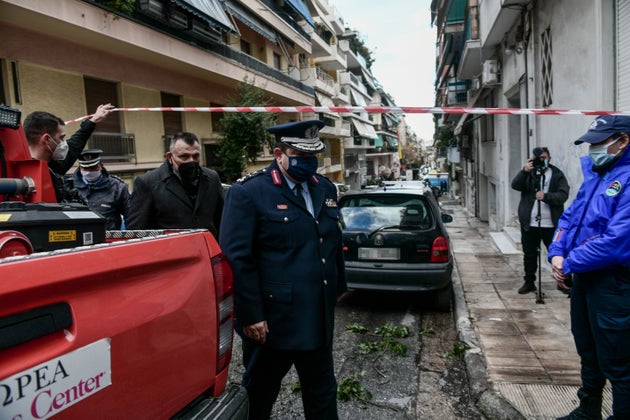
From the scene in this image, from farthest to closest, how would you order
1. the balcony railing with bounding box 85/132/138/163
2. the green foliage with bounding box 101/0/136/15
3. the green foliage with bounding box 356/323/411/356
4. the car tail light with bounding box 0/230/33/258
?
the balcony railing with bounding box 85/132/138/163
the green foliage with bounding box 101/0/136/15
the green foliage with bounding box 356/323/411/356
the car tail light with bounding box 0/230/33/258

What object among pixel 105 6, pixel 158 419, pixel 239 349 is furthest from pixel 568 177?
pixel 105 6

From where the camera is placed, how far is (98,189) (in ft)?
14.7

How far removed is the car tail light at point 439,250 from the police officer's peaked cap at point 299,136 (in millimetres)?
3456

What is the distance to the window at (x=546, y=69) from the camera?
7.58 m

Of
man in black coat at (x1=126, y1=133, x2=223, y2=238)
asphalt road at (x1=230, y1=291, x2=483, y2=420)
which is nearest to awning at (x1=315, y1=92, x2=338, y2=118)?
asphalt road at (x1=230, y1=291, x2=483, y2=420)

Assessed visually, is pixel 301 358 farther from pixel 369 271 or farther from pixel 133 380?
pixel 369 271

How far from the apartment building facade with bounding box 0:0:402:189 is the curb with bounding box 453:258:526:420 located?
8675 mm

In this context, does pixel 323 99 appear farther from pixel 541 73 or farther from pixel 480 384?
pixel 480 384

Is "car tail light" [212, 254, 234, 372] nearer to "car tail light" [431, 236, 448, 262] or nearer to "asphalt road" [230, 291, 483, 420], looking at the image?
"asphalt road" [230, 291, 483, 420]

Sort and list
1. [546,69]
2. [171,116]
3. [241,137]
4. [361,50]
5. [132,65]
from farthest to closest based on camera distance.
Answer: [361,50] < [241,137] < [171,116] < [132,65] < [546,69]

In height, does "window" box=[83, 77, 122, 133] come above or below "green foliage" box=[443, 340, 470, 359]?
above

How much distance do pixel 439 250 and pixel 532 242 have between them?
1.47 m

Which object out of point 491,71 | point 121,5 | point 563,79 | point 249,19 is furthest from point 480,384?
point 249,19

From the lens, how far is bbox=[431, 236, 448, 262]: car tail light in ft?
18.6
